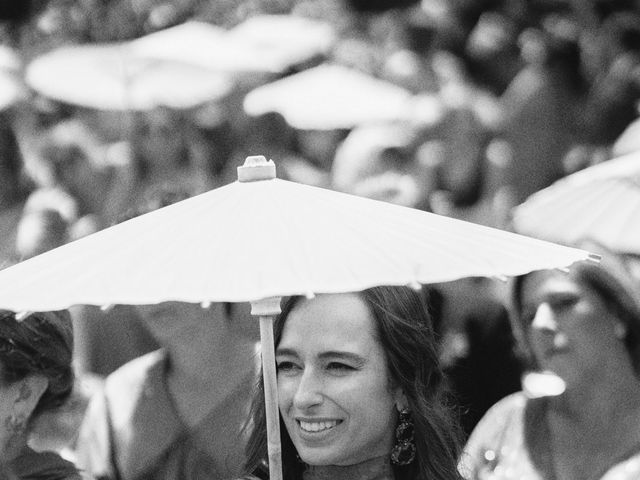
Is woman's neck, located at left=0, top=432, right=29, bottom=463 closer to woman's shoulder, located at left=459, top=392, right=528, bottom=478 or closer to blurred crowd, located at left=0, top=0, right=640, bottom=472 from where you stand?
blurred crowd, located at left=0, top=0, right=640, bottom=472

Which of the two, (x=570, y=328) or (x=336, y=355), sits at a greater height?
(x=336, y=355)

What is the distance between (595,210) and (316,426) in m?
1.35

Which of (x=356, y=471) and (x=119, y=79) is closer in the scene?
(x=356, y=471)

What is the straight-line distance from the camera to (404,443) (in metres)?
2.26

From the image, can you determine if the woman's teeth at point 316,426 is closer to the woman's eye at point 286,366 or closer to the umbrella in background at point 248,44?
the woman's eye at point 286,366

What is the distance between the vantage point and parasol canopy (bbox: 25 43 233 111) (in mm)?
4363

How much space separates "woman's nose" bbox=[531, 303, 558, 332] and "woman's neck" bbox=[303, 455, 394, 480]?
1.25m

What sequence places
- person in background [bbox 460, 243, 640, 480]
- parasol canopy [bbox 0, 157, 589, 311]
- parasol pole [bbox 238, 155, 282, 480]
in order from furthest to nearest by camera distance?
person in background [bbox 460, 243, 640, 480] → parasol pole [bbox 238, 155, 282, 480] → parasol canopy [bbox 0, 157, 589, 311]

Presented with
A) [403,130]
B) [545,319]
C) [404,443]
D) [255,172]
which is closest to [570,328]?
[545,319]

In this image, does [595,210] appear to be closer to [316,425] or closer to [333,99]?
[333,99]

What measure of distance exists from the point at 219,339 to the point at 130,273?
1707 mm

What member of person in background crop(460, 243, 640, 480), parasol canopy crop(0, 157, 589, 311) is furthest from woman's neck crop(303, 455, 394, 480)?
person in background crop(460, 243, 640, 480)

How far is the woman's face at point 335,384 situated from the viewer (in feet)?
7.01

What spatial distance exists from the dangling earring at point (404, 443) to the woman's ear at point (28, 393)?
3.35 feet
